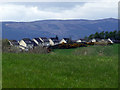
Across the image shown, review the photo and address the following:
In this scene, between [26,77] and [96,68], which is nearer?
[26,77]

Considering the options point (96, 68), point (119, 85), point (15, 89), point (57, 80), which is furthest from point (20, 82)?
point (96, 68)

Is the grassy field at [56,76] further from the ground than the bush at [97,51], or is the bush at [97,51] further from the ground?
the grassy field at [56,76]

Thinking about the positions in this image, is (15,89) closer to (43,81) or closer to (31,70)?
(43,81)

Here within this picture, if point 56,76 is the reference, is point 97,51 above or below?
below

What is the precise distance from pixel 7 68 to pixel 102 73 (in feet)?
18.6

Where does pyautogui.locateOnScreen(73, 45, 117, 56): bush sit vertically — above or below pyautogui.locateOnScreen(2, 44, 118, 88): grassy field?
below

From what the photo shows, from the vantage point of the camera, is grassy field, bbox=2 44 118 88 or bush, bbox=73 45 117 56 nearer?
grassy field, bbox=2 44 118 88

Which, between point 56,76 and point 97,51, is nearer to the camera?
point 56,76

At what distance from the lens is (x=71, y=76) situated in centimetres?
1302

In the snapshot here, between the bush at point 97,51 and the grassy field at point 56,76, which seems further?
the bush at point 97,51

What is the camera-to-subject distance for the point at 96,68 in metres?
15.3

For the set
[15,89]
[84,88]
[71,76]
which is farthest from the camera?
[71,76]

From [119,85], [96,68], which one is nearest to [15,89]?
[119,85]

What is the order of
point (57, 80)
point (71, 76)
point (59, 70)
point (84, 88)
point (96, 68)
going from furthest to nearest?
point (96, 68) < point (59, 70) < point (71, 76) < point (57, 80) < point (84, 88)
